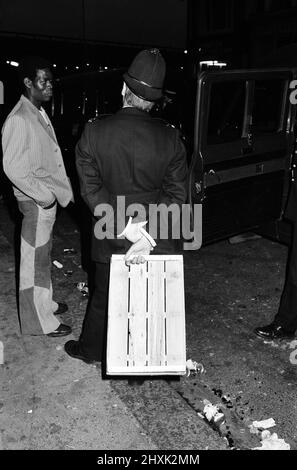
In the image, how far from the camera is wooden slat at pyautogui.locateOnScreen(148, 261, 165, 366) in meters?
2.50

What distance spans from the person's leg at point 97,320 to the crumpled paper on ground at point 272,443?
1.13 metres

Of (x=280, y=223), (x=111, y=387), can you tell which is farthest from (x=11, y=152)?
(x=280, y=223)

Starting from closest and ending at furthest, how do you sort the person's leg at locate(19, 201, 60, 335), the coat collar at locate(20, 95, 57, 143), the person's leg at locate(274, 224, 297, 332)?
1. the coat collar at locate(20, 95, 57, 143)
2. the person's leg at locate(19, 201, 60, 335)
3. the person's leg at locate(274, 224, 297, 332)

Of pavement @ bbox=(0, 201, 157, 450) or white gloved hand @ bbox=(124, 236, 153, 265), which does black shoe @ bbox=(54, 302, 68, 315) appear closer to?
pavement @ bbox=(0, 201, 157, 450)

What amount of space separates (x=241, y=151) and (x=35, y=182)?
6.69 ft

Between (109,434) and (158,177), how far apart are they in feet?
4.81

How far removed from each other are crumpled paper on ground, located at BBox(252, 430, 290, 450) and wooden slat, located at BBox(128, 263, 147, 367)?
0.81 metres

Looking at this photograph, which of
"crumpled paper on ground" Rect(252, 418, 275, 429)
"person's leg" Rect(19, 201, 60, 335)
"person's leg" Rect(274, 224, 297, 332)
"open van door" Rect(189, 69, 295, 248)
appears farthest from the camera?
"open van door" Rect(189, 69, 295, 248)

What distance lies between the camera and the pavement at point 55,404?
2.54 m

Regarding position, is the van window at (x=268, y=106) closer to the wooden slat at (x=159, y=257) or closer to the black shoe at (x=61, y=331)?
the wooden slat at (x=159, y=257)

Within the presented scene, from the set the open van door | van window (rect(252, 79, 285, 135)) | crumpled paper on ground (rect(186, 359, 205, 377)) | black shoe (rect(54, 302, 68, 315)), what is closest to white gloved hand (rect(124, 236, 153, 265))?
crumpled paper on ground (rect(186, 359, 205, 377))

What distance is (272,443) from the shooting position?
255cm

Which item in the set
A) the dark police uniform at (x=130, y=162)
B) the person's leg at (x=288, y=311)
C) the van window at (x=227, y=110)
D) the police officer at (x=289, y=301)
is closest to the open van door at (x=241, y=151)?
the van window at (x=227, y=110)

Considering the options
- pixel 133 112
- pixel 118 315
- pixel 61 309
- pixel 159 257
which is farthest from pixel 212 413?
pixel 133 112
